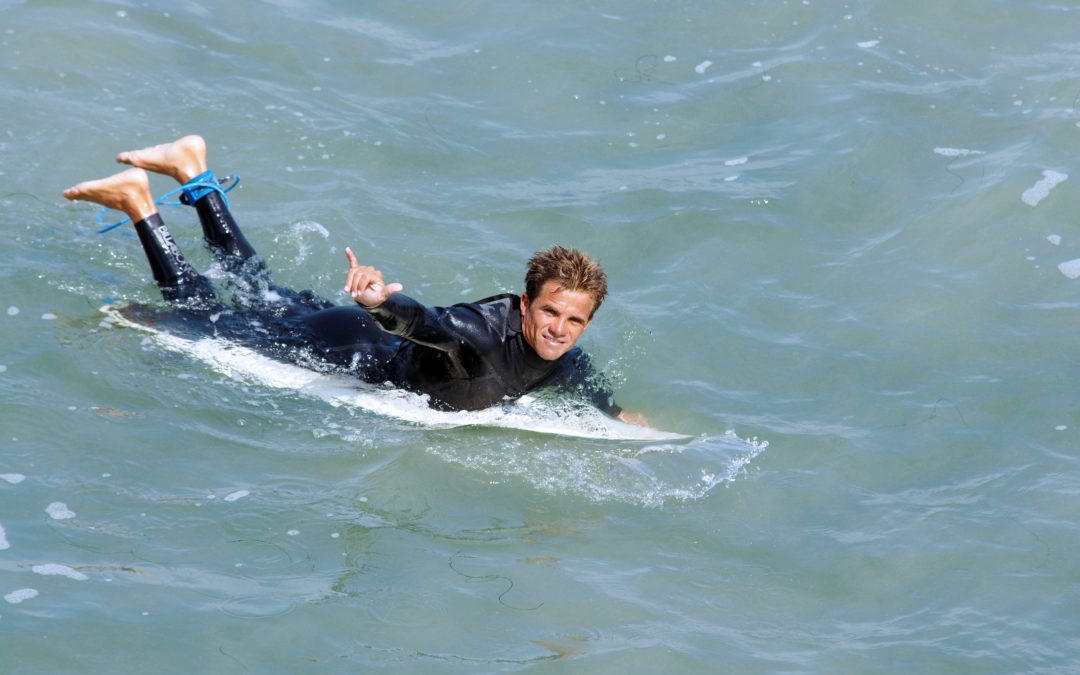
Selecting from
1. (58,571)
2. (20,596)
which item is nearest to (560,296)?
(58,571)

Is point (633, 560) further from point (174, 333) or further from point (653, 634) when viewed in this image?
point (174, 333)

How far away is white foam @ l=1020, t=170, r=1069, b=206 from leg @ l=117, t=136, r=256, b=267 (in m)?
6.03

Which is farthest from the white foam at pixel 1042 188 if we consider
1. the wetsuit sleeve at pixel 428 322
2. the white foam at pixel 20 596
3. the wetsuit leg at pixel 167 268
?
the white foam at pixel 20 596

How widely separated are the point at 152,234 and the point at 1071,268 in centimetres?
651

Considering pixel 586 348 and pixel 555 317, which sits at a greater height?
pixel 555 317

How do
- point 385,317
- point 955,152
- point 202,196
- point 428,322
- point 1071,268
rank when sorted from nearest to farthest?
point 385,317
point 428,322
point 202,196
point 1071,268
point 955,152

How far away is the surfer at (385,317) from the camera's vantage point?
6.30 meters

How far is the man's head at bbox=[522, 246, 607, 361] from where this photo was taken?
20.7 ft

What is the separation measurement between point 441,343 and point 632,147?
4559mm

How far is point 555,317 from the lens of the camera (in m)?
6.39

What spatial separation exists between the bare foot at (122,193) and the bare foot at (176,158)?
329 millimetres

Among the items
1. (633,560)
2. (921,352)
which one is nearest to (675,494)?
(633,560)

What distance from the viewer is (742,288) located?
852cm

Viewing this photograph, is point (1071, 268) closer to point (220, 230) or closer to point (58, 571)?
point (220, 230)
